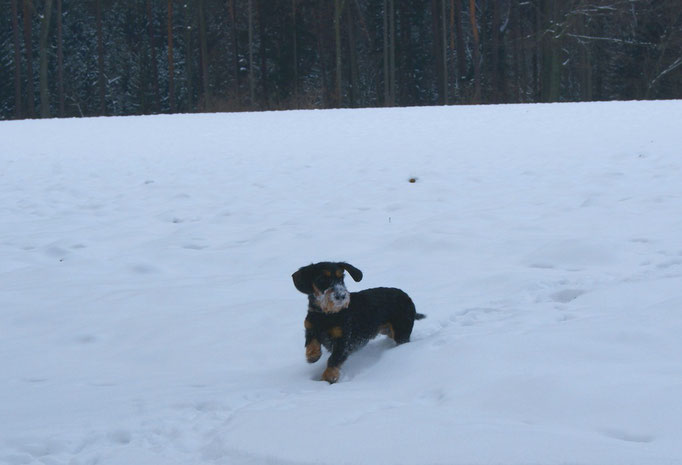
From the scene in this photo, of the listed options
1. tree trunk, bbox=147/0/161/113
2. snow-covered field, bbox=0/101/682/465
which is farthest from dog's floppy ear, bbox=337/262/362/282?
tree trunk, bbox=147/0/161/113

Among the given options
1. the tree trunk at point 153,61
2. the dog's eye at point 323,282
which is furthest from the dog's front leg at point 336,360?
the tree trunk at point 153,61

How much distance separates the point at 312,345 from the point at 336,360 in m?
0.18

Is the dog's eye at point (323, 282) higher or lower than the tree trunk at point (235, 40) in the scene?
lower

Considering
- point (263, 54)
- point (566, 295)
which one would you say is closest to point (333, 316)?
point (566, 295)

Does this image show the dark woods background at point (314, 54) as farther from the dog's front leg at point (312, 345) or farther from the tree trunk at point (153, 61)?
the dog's front leg at point (312, 345)

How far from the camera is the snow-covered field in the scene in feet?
9.49

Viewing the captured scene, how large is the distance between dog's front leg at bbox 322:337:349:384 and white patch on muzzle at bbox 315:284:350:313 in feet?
0.55

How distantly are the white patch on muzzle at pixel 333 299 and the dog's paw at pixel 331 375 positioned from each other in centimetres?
30

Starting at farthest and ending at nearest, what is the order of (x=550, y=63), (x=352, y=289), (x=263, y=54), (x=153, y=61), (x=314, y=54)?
1. (x=153, y=61)
2. (x=314, y=54)
3. (x=263, y=54)
4. (x=550, y=63)
5. (x=352, y=289)

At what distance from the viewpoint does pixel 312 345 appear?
398 centimetres

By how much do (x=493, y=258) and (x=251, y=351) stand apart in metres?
2.41

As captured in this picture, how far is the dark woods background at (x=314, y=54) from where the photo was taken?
3428 centimetres

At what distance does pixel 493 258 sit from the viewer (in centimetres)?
600

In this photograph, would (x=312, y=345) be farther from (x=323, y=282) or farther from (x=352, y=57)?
(x=352, y=57)
